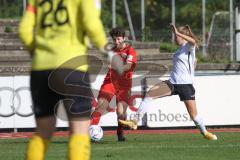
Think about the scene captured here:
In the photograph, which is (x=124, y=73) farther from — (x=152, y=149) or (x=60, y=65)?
(x=60, y=65)

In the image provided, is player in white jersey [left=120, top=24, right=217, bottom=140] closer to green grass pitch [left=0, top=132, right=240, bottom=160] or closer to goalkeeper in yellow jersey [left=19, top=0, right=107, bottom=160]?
green grass pitch [left=0, top=132, right=240, bottom=160]

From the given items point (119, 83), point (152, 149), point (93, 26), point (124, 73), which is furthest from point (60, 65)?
point (119, 83)

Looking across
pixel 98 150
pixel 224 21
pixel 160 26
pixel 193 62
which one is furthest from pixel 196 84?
pixel 160 26

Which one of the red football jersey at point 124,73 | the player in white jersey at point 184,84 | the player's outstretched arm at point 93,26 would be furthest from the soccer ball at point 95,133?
the player's outstretched arm at point 93,26

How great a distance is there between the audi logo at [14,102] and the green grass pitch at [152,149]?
10.5ft

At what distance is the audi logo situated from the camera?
1934cm

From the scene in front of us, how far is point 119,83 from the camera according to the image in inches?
606

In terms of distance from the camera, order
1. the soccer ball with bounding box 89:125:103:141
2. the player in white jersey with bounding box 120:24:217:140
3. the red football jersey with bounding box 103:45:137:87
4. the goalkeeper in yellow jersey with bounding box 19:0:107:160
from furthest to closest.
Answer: the red football jersey with bounding box 103:45:137:87
the player in white jersey with bounding box 120:24:217:140
the soccer ball with bounding box 89:125:103:141
the goalkeeper in yellow jersey with bounding box 19:0:107:160

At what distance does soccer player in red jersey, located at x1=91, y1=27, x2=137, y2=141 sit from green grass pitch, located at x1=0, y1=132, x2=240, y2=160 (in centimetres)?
52

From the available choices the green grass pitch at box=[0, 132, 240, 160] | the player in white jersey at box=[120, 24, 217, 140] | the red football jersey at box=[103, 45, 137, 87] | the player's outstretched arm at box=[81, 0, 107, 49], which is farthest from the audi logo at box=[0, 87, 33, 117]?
the player's outstretched arm at box=[81, 0, 107, 49]

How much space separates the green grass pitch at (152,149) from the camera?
11.8 meters

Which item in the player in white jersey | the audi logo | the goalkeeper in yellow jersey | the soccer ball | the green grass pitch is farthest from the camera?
the audi logo

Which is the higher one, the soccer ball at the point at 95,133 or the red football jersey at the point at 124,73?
the red football jersey at the point at 124,73

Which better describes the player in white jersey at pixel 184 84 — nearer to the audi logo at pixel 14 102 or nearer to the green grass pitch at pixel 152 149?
the green grass pitch at pixel 152 149
